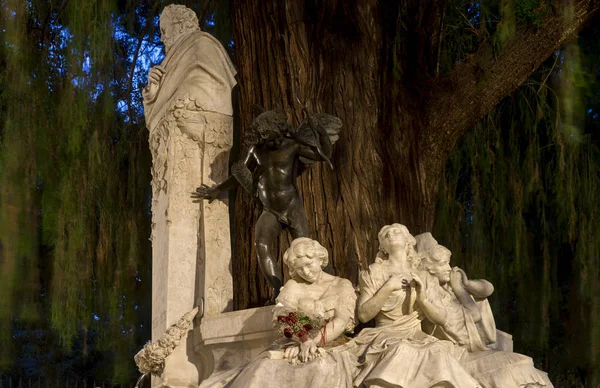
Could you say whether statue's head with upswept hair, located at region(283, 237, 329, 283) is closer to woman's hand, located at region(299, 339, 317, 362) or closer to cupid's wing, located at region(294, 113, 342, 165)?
woman's hand, located at region(299, 339, 317, 362)

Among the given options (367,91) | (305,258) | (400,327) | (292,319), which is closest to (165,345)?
(305,258)

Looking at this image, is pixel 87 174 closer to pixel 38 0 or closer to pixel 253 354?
pixel 38 0

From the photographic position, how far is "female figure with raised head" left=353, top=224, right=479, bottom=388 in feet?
27.3

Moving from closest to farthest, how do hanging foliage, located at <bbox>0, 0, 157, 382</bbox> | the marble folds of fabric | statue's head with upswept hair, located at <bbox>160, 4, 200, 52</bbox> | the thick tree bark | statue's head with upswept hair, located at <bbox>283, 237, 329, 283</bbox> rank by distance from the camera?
the marble folds of fabric < statue's head with upswept hair, located at <bbox>283, 237, 329, 283</bbox> < statue's head with upswept hair, located at <bbox>160, 4, 200, 52</bbox> < the thick tree bark < hanging foliage, located at <bbox>0, 0, 157, 382</bbox>

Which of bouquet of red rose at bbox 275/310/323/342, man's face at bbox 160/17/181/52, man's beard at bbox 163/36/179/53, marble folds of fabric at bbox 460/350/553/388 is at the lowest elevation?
marble folds of fabric at bbox 460/350/553/388

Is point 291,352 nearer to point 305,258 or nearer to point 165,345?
point 305,258

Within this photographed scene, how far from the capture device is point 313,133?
995 centimetres

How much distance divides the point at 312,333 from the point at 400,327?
67 cm

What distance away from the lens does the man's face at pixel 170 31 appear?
10.9m

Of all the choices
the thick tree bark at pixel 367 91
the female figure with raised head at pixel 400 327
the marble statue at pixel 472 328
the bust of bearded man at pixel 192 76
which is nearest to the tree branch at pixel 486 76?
the thick tree bark at pixel 367 91

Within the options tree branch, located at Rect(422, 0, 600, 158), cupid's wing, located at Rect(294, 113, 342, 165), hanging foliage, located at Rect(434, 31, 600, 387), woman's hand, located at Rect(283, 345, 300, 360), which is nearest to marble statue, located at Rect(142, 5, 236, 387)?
cupid's wing, located at Rect(294, 113, 342, 165)

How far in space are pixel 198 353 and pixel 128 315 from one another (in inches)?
143

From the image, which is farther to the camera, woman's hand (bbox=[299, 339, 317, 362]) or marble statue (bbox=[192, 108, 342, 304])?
marble statue (bbox=[192, 108, 342, 304])

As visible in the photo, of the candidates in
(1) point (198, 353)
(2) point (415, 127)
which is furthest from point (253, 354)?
(2) point (415, 127)
